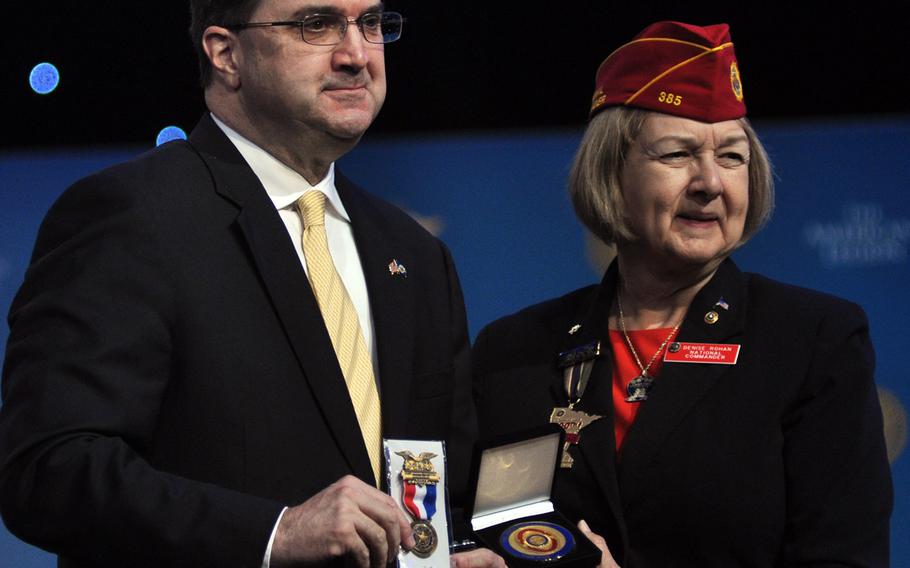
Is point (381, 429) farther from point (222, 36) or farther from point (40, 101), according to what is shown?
point (40, 101)

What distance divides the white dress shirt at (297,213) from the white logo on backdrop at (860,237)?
1860 mm

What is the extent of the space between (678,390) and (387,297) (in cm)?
71

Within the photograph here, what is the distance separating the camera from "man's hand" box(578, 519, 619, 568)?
247 cm

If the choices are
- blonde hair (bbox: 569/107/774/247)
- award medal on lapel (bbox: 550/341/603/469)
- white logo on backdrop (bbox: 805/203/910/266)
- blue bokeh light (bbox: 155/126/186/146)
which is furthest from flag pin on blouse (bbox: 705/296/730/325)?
blue bokeh light (bbox: 155/126/186/146)

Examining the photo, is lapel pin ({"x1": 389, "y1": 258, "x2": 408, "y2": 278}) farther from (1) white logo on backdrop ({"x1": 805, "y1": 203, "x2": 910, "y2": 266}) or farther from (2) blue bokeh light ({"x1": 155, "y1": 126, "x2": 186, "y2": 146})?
(1) white logo on backdrop ({"x1": 805, "y1": 203, "x2": 910, "y2": 266})

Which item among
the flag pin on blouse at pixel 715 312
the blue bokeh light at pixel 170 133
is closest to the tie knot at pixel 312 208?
the flag pin on blouse at pixel 715 312

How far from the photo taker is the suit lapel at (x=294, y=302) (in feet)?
6.81

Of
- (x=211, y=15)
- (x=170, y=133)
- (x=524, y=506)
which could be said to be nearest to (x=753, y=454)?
(x=524, y=506)

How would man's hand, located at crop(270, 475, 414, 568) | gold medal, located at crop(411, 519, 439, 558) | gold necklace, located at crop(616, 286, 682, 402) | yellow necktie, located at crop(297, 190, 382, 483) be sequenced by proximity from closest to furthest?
1. man's hand, located at crop(270, 475, 414, 568)
2. gold medal, located at crop(411, 519, 439, 558)
3. yellow necktie, located at crop(297, 190, 382, 483)
4. gold necklace, located at crop(616, 286, 682, 402)

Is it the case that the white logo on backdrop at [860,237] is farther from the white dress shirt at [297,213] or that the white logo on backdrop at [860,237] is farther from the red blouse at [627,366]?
the white dress shirt at [297,213]

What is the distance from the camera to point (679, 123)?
2.72 m

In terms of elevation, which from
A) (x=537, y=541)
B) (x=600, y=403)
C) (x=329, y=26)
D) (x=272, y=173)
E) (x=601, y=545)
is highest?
(x=329, y=26)

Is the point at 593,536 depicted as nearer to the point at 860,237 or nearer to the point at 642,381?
the point at 642,381

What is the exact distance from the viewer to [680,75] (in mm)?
2734
